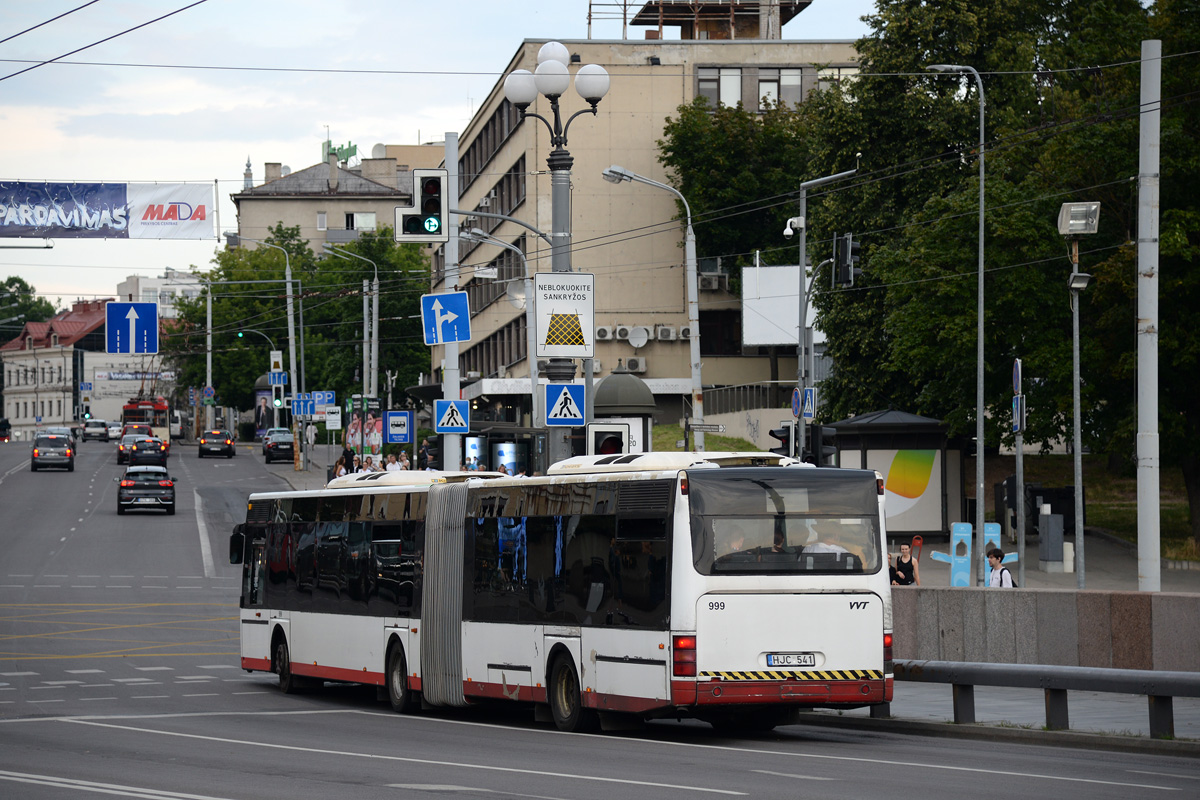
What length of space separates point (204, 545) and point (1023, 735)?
114 feet

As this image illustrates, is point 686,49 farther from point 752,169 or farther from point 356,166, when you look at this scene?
point 356,166

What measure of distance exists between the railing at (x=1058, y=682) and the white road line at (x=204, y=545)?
26533 mm

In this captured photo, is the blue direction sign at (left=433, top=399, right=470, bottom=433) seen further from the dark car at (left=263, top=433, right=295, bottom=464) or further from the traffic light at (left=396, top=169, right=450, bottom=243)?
the dark car at (left=263, top=433, right=295, bottom=464)

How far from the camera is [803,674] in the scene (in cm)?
1488

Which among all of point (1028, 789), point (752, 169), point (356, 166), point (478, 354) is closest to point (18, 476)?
point (478, 354)

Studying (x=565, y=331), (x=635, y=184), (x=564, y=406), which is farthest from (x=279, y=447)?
(x=565, y=331)

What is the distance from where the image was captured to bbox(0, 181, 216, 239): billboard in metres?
47.0

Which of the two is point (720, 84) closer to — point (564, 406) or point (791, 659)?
point (564, 406)

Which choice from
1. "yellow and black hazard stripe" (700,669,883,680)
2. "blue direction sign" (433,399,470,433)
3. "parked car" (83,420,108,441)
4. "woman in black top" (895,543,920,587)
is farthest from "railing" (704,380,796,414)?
"parked car" (83,420,108,441)

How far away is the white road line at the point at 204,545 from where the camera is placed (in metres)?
41.1

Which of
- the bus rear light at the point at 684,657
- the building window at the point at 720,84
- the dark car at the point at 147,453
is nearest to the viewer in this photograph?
the bus rear light at the point at 684,657

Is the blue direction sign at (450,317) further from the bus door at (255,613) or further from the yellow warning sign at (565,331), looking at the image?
the yellow warning sign at (565,331)

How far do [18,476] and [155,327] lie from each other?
104ft

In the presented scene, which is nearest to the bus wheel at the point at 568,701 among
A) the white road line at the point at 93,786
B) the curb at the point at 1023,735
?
the curb at the point at 1023,735
